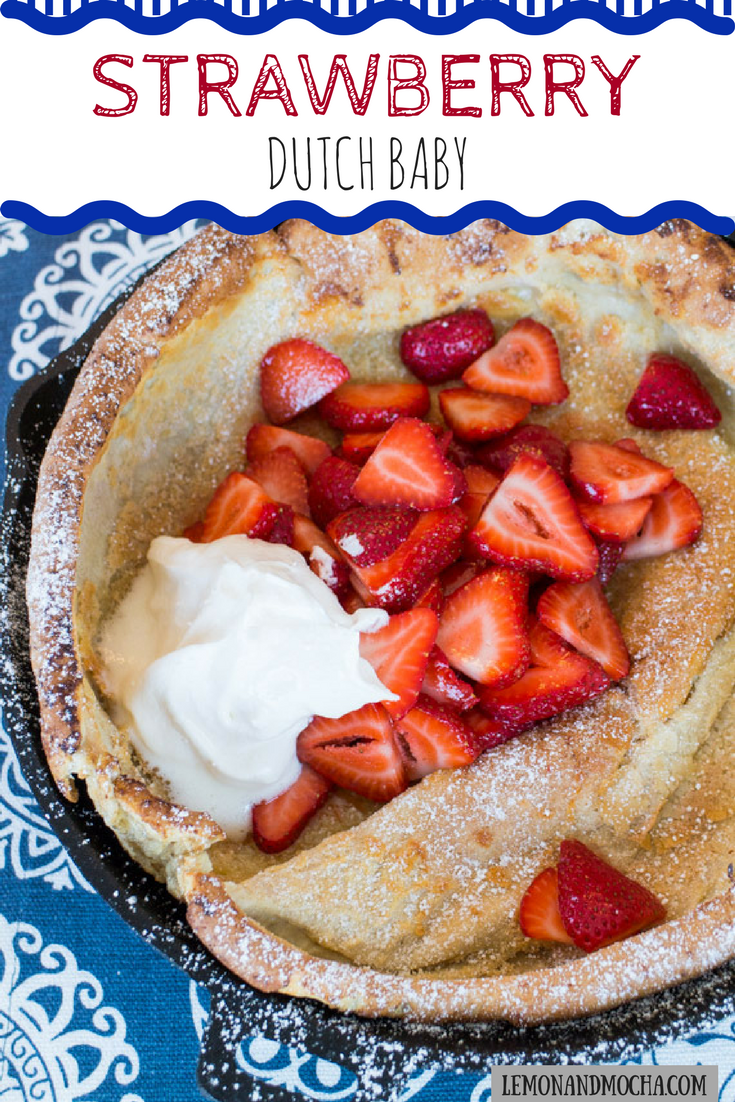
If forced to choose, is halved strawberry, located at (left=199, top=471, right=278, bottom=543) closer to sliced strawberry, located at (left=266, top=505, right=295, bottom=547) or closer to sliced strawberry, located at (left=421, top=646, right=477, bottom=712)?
sliced strawberry, located at (left=266, top=505, right=295, bottom=547)

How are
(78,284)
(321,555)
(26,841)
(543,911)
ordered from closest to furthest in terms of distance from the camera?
(543,911) → (321,555) → (26,841) → (78,284)

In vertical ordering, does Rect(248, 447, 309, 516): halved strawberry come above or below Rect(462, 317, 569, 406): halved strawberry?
below

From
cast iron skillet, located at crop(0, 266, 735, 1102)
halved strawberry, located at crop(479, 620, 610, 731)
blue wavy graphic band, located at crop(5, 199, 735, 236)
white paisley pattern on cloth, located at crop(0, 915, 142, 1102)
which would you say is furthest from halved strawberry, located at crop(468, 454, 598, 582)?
white paisley pattern on cloth, located at crop(0, 915, 142, 1102)

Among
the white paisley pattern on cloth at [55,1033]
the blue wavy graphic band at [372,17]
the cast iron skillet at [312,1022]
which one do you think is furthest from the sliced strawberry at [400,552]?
the white paisley pattern on cloth at [55,1033]

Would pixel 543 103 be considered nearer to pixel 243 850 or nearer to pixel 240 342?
pixel 240 342

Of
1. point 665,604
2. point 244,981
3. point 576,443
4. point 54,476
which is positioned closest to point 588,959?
point 244,981

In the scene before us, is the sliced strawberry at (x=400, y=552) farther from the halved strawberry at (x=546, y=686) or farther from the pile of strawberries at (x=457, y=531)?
the halved strawberry at (x=546, y=686)

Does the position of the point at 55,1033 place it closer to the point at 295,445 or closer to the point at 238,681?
the point at 238,681

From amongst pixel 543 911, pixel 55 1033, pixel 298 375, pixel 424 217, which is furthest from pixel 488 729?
pixel 55 1033
